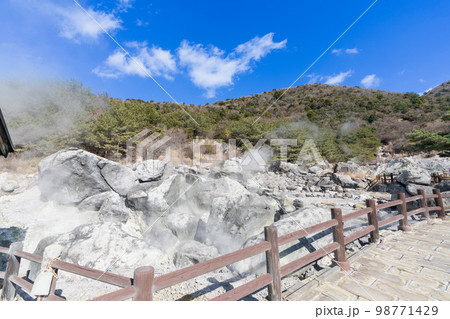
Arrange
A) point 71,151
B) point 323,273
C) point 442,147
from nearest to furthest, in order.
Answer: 1. point 323,273
2. point 71,151
3. point 442,147

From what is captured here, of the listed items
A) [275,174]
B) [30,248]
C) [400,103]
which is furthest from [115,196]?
[400,103]

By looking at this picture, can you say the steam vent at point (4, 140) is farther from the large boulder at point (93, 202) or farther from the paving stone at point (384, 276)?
the paving stone at point (384, 276)

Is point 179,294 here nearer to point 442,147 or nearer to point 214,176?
point 214,176

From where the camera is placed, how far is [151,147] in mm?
18172

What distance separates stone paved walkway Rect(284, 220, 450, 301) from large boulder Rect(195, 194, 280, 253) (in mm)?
3245

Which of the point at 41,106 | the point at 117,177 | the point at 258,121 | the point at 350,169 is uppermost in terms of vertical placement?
the point at 258,121

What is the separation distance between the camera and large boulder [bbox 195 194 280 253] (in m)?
6.64

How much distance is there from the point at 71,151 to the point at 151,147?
799 centimetres

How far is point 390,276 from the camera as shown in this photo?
3.32 meters

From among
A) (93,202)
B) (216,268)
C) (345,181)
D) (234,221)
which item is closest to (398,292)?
(216,268)

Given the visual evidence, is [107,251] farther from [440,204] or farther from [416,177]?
[416,177]

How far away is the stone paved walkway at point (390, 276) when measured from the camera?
9.30 ft

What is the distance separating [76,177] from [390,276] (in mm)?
12321

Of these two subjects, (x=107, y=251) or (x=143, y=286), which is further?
(x=107, y=251)
